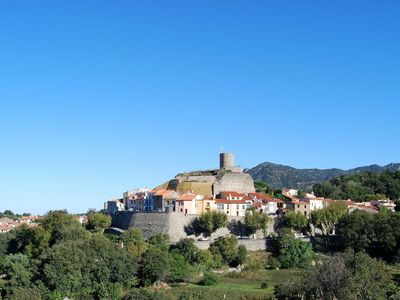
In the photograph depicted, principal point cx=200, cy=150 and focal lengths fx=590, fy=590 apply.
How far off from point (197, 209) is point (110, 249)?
15806 mm

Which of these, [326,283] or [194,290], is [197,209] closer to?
[194,290]

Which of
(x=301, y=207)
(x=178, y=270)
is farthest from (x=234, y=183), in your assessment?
(x=178, y=270)

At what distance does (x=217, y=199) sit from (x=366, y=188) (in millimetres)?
35731

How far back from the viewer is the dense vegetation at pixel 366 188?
88812 mm

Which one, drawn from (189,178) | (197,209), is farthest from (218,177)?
(197,209)

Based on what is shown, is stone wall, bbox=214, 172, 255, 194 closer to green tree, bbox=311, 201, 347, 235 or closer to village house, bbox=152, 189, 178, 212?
village house, bbox=152, 189, 178, 212

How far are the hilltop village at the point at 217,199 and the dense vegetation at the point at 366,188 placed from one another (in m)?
8.20

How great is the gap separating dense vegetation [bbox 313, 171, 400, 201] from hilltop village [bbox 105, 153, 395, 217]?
323 inches

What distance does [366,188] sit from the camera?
92.9m

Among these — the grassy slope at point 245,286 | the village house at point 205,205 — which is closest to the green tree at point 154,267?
the grassy slope at point 245,286

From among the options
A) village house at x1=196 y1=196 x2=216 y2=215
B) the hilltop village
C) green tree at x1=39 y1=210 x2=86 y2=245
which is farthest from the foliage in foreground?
the hilltop village

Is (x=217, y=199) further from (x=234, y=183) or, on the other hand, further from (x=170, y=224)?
(x=170, y=224)

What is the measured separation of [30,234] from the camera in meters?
61.6

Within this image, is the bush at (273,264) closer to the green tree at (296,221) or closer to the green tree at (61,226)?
the green tree at (296,221)
